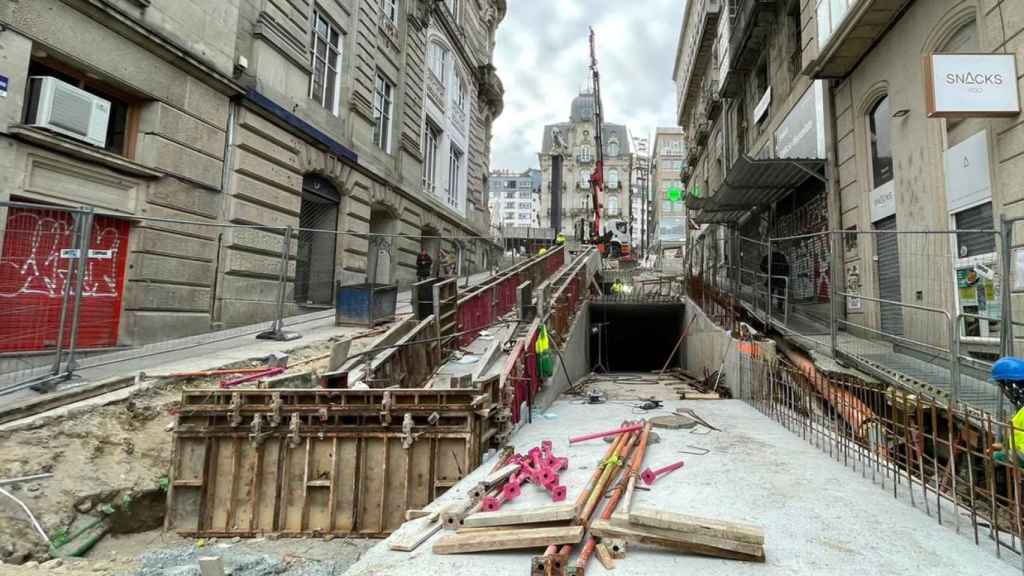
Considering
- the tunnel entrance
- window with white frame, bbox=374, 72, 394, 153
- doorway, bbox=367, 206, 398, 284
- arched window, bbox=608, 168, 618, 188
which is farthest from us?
arched window, bbox=608, 168, 618, 188

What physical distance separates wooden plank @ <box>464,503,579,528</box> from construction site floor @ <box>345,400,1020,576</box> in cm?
22

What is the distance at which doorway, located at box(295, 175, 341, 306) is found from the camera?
530 inches

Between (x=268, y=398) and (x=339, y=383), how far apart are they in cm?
98

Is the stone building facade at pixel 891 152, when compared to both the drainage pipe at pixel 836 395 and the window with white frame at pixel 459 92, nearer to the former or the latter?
the drainage pipe at pixel 836 395

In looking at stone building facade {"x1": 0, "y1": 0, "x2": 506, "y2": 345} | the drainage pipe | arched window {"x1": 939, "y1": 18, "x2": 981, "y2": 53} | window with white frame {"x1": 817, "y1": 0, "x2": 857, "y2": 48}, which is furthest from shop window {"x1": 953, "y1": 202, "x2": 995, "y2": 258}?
stone building facade {"x1": 0, "y1": 0, "x2": 506, "y2": 345}

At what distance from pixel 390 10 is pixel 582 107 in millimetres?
77433

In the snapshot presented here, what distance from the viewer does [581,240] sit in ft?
119

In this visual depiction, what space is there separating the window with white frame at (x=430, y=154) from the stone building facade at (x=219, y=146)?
114 inches

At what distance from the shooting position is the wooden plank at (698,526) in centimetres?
314

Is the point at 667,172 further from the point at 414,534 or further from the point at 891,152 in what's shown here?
the point at 414,534

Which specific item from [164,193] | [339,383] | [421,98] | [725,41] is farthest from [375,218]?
[725,41]

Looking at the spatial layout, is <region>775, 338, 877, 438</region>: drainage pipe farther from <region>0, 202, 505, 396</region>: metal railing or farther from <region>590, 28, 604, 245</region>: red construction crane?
<region>590, 28, 604, 245</region>: red construction crane

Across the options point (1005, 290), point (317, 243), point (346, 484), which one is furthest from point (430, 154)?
point (1005, 290)

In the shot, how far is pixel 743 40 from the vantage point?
17.3 m
